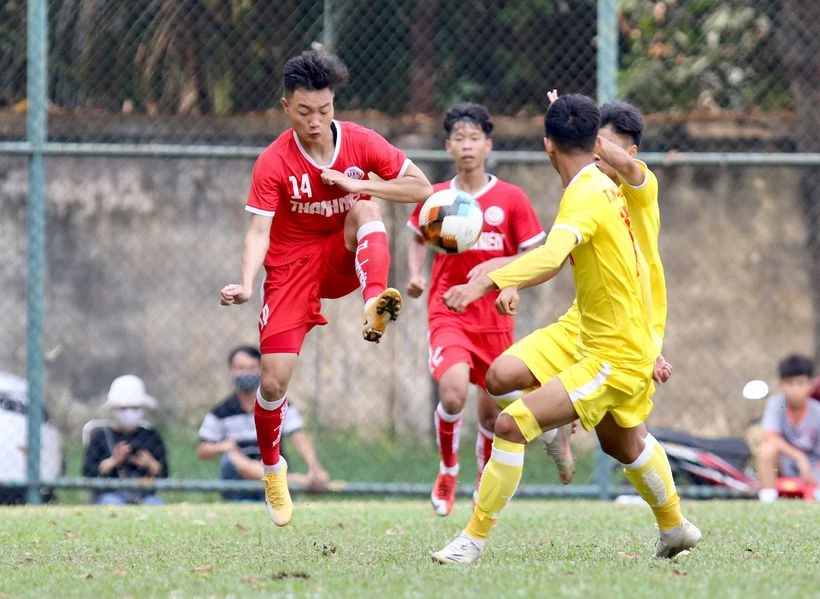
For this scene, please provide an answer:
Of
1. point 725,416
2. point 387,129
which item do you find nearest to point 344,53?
point 387,129

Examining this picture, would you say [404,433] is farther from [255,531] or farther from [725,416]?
[255,531]

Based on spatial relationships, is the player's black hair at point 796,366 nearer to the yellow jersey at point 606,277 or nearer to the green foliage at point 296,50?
the green foliage at point 296,50

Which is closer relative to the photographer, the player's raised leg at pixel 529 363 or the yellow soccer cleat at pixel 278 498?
the player's raised leg at pixel 529 363

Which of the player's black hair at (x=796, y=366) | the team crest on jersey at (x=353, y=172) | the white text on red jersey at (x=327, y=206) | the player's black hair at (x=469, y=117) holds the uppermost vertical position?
the player's black hair at (x=469, y=117)

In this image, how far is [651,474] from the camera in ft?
20.5

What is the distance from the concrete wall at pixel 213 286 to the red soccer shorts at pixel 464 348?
2.86 meters

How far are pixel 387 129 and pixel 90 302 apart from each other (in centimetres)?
275

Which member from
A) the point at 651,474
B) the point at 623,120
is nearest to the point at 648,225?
the point at 623,120

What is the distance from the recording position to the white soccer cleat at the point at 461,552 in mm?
6117

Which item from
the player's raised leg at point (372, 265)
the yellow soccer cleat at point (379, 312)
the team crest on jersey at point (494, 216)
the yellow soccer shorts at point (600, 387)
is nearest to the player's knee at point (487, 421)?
the team crest on jersey at point (494, 216)

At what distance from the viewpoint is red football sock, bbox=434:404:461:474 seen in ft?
27.7

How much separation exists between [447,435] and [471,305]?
0.77 meters

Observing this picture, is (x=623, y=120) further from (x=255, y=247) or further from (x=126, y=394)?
(x=126, y=394)

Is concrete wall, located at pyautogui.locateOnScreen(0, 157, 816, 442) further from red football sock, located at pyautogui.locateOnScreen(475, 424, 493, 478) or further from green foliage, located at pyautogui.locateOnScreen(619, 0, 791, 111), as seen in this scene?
red football sock, located at pyautogui.locateOnScreen(475, 424, 493, 478)
